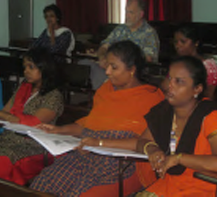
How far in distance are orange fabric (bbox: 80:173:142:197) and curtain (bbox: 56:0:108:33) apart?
5760 mm

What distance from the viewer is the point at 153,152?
1.90 m

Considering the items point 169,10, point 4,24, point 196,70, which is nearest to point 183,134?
point 196,70

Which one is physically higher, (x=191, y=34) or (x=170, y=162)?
(x=191, y=34)

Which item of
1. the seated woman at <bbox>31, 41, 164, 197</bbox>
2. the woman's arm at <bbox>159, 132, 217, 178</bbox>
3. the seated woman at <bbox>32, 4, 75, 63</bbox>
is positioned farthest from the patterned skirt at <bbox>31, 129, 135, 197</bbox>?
the seated woman at <bbox>32, 4, 75, 63</bbox>

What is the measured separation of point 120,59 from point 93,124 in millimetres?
423

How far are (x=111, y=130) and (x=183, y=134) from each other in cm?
55

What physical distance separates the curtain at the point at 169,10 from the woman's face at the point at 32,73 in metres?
4.69

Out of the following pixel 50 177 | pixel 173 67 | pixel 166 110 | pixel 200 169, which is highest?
pixel 173 67

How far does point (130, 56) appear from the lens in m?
2.37

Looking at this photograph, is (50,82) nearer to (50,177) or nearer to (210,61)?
(50,177)

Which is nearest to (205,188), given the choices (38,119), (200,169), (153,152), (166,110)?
(200,169)

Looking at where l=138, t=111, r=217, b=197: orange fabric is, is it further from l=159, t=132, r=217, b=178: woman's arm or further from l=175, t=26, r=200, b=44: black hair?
l=175, t=26, r=200, b=44: black hair

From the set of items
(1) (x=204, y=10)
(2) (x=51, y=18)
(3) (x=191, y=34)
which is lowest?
(3) (x=191, y=34)

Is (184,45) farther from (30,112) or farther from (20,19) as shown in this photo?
(20,19)
